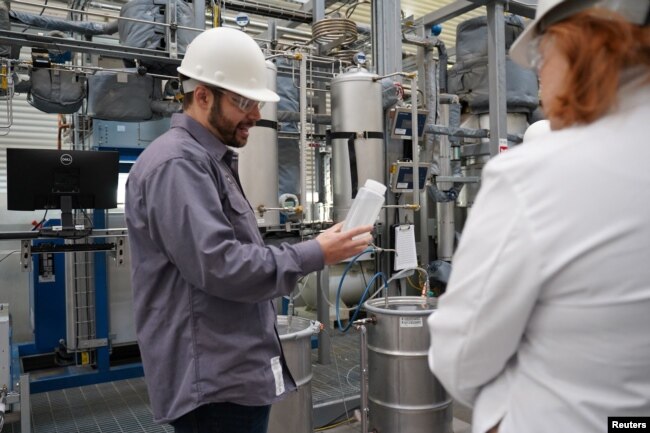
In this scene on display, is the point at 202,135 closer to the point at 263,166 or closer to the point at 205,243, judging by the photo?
the point at 205,243

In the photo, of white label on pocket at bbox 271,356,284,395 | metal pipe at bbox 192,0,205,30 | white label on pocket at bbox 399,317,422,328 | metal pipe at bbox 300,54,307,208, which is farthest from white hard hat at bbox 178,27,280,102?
metal pipe at bbox 192,0,205,30

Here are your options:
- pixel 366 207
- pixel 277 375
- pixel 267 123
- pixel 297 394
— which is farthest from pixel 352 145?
pixel 277 375

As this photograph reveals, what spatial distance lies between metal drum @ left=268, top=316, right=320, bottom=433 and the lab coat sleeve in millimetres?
1575

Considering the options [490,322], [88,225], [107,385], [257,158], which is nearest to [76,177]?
[88,225]

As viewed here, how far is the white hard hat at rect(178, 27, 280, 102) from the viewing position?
1.30 m

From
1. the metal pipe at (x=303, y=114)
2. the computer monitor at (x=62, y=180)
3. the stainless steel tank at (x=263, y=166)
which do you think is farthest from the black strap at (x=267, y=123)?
the computer monitor at (x=62, y=180)

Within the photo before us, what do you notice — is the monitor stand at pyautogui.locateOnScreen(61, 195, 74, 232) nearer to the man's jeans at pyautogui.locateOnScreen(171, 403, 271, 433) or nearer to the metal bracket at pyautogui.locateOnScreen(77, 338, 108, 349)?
the metal bracket at pyautogui.locateOnScreen(77, 338, 108, 349)

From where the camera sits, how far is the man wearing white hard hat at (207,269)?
3.57ft

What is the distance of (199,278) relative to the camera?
1080 mm

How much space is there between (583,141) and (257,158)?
2511 mm

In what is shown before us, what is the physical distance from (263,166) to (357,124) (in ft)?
2.37

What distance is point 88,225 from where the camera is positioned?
313 centimetres
